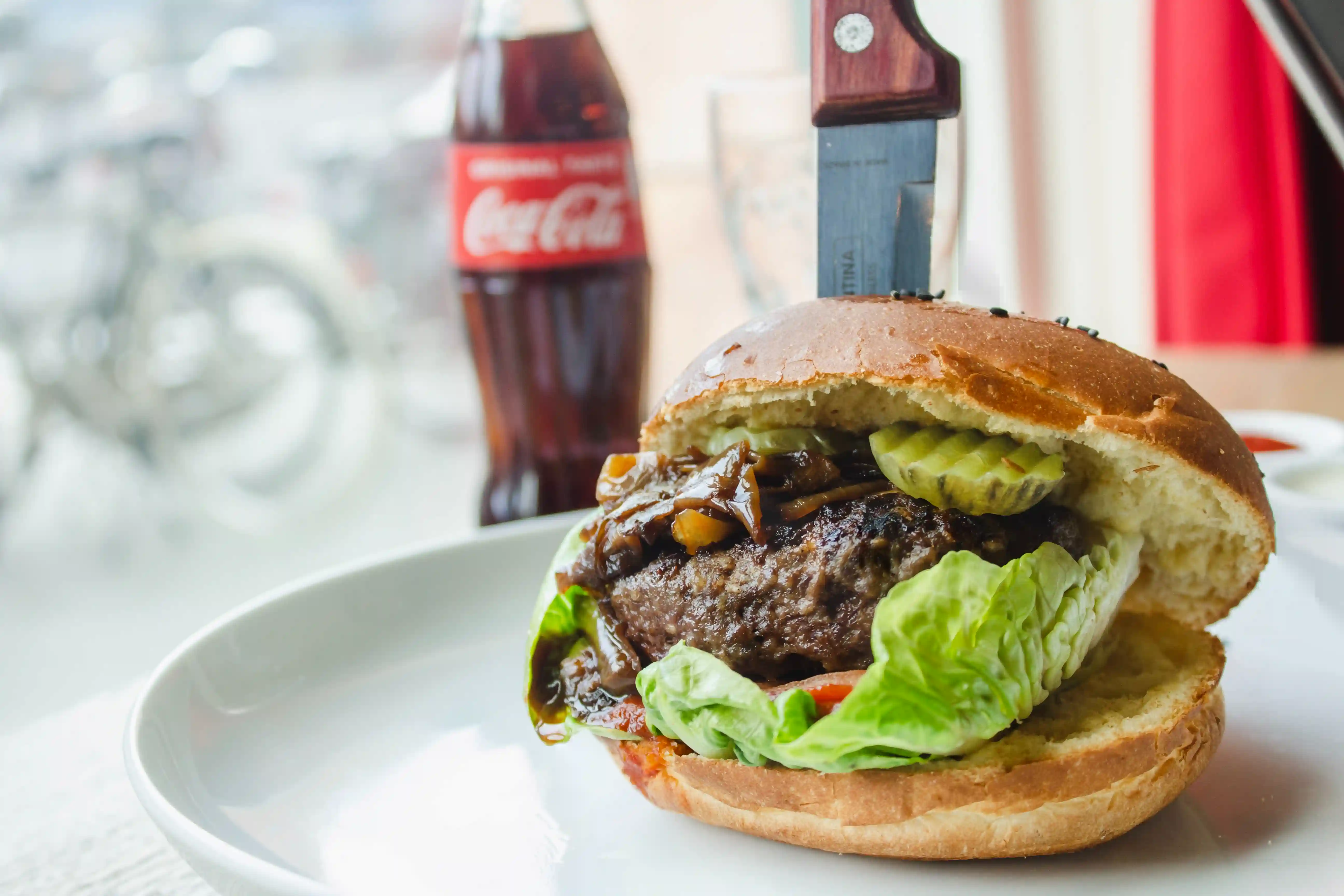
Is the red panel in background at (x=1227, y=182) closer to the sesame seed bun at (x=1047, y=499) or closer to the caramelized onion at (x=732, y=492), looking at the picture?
the sesame seed bun at (x=1047, y=499)

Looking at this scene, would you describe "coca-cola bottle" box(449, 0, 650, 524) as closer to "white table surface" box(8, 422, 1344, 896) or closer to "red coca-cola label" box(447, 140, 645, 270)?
"red coca-cola label" box(447, 140, 645, 270)

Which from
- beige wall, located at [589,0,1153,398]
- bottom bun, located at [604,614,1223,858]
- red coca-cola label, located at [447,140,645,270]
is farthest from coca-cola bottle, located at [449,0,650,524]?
beige wall, located at [589,0,1153,398]

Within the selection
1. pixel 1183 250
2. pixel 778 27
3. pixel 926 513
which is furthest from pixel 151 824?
pixel 778 27

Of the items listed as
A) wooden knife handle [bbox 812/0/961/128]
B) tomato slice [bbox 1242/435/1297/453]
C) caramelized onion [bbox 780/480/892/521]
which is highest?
wooden knife handle [bbox 812/0/961/128]

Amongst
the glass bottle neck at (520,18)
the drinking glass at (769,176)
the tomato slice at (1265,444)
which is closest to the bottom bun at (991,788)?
the tomato slice at (1265,444)

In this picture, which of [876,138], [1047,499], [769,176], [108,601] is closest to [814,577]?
[1047,499]

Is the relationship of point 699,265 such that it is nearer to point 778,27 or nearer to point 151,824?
point 778,27

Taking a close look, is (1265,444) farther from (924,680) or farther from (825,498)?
(924,680)
